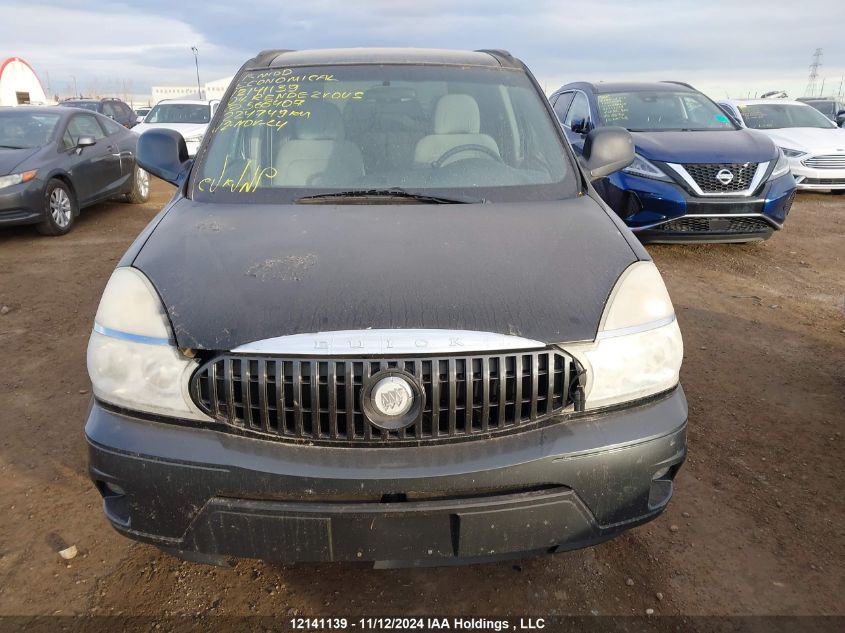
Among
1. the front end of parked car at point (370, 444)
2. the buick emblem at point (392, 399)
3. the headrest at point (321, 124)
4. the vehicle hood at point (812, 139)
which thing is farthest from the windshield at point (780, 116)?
the buick emblem at point (392, 399)

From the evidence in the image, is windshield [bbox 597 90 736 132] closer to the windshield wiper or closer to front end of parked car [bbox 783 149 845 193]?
front end of parked car [bbox 783 149 845 193]

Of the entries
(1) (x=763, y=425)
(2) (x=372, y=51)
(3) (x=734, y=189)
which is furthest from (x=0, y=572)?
(3) (x=734, y=189)

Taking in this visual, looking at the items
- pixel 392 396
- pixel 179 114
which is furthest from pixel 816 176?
pixel 179 114

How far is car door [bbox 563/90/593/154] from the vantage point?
774cm

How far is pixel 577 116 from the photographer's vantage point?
827 cm

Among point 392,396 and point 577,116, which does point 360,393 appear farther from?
point 577,116

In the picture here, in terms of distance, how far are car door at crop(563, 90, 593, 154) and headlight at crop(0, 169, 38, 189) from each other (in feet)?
20.3

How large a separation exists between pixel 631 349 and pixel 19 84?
46.4 m

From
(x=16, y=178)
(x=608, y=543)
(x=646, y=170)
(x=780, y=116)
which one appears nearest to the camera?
(x=608, y=543)

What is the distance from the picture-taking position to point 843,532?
254 centimetres

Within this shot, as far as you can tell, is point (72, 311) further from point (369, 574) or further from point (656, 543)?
point (656, 543)

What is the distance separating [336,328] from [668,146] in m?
5.91

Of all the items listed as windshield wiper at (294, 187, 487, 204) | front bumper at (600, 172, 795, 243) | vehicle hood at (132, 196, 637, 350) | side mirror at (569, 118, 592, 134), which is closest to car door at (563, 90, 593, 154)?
side mirror at (569, 118, 592, 134)

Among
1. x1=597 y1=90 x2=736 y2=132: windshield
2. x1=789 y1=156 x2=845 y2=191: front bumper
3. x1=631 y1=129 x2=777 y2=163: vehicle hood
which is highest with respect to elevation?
x1=597 y1=90 x2=736 y2=132: windshield
